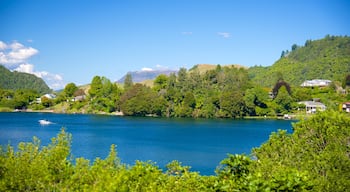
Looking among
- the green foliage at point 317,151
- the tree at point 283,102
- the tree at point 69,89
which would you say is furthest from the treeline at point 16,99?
the green foliage at point 317,151

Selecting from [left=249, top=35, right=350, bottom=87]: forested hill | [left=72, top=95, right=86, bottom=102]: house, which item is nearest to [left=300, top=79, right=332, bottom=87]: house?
[left=249, top=35, right=350, bottom=87]: forested hill

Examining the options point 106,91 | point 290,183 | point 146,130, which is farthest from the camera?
point 106,91

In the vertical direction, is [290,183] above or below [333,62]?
below

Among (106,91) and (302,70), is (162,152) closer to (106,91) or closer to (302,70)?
(106,91)

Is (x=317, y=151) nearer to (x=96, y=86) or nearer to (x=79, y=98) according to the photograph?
(x=96, y=86)

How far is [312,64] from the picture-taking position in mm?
145125

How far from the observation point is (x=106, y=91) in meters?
111

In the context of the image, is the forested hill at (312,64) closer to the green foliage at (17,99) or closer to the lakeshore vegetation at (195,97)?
the lakeshore vegetation at (195,97)

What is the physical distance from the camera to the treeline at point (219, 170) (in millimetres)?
9398

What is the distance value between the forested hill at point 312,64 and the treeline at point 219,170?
100279 millimetres

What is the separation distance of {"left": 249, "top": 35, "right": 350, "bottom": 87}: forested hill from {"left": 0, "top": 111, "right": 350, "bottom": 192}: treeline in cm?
10028

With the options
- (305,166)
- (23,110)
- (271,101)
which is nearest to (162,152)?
(305,166)

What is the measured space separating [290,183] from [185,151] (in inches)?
1448

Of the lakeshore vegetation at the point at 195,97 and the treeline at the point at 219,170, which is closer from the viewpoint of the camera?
the treeline at the point at 219,170
